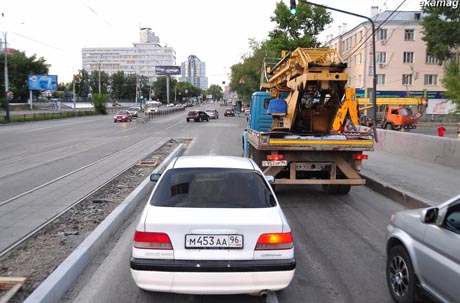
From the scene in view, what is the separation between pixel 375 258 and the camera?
19.2 ft

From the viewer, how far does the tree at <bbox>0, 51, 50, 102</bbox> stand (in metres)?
73.1

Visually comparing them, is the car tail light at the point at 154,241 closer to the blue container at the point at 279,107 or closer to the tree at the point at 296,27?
the blue container at the point at 279,107

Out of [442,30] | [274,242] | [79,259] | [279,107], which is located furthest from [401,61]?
[274,242]

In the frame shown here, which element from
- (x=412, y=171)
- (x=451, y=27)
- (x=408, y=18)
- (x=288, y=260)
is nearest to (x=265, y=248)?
(x=288, y=260)

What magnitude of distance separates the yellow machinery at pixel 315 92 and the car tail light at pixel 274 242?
6062mm

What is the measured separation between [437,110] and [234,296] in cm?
5836

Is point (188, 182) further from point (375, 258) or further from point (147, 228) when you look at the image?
point (375, 258)

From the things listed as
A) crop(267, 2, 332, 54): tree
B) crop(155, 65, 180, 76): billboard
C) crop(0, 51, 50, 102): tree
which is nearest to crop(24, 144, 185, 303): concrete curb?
crop(267, 2, 332, 54): tree

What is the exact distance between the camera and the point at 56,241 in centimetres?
612

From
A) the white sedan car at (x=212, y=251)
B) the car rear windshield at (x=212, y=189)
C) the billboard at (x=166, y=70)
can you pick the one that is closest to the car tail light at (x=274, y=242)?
the white sedan car at (x=212, y=251)

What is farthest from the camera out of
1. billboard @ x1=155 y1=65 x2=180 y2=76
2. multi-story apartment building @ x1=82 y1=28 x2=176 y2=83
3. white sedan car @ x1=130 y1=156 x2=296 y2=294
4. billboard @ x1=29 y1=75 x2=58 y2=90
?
multi-story apartment building @ x1=82 y1=28 x2=176 y2=83

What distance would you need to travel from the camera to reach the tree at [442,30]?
50.8 metres

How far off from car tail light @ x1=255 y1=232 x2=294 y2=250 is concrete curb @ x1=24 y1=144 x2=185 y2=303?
1995 millimetres

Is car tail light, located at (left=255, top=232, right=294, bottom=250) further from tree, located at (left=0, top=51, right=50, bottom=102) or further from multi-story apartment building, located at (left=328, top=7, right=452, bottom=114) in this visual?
tree, located at (left=0, top=51, right=50, bottom=102)
